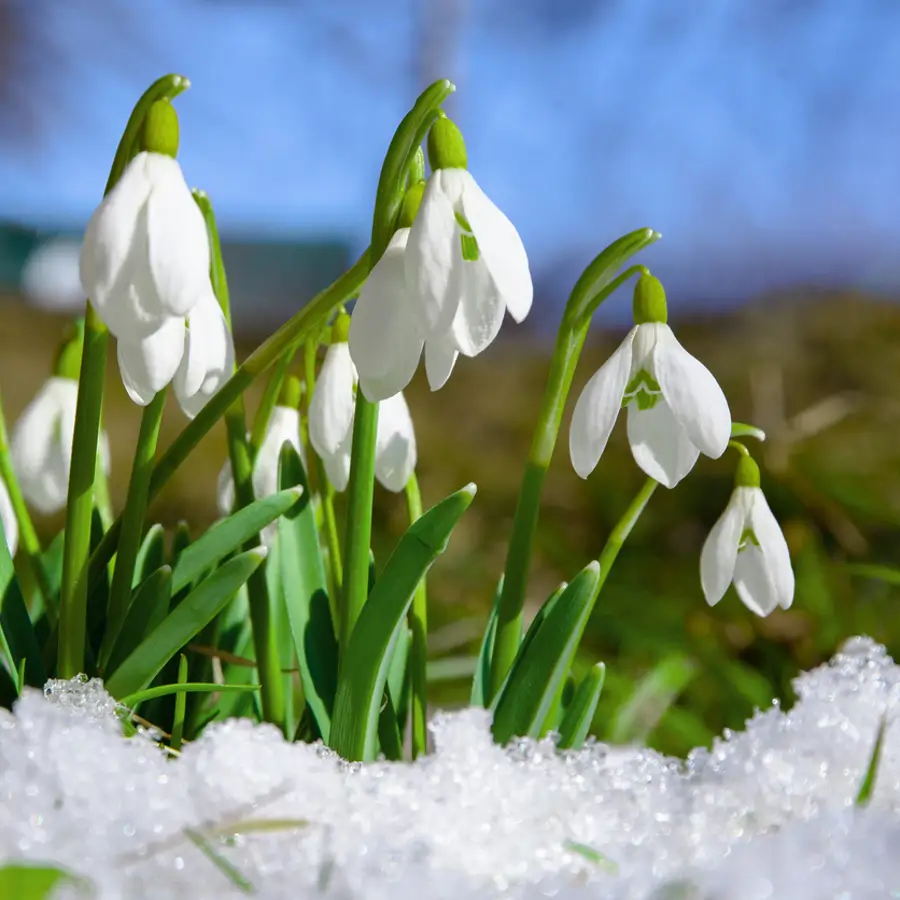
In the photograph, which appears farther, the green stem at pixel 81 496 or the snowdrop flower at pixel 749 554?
the snowdrop flower at pixel 749 554

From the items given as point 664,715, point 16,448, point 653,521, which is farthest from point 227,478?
point 653,521

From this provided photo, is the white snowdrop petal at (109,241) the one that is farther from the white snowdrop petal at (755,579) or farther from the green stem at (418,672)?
the white snowdrop petal at (755,579)

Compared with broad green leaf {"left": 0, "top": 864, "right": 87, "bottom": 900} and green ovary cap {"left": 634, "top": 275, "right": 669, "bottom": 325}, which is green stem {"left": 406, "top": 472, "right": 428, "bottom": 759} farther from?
broad green leaf {"left": 0, "top": 864, "right": 87, "bottom": 900}

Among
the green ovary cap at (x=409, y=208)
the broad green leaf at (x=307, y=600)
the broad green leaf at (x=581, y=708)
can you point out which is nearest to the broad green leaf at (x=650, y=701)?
the broad green leaf at (x=581, y=708)

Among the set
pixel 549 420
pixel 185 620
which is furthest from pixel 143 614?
pixel 549 420

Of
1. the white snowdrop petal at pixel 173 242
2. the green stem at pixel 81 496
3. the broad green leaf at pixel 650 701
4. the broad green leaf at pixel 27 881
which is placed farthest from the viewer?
the broad green leaf at pixel 650 701

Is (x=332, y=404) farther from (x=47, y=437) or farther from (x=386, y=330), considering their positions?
(x=47, y=437)

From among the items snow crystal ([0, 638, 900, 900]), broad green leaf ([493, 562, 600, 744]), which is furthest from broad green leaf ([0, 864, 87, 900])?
broad green leaf ([493, 562, 600, 744])
